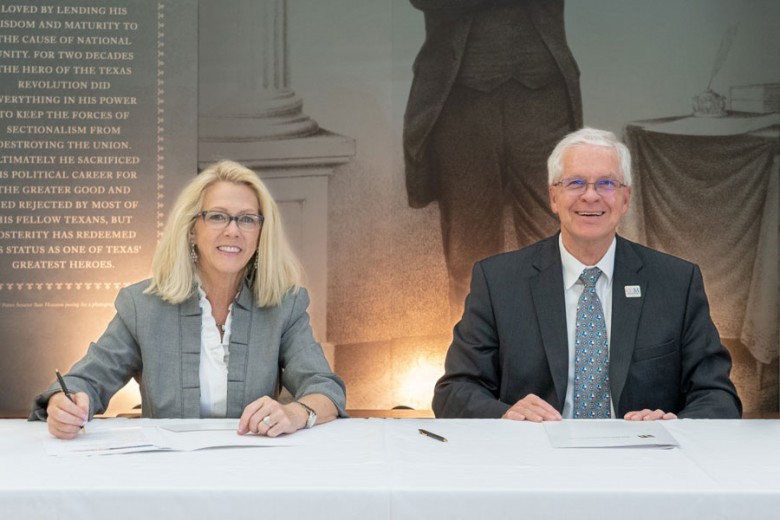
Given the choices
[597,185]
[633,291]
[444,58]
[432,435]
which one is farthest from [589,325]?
[444,58]

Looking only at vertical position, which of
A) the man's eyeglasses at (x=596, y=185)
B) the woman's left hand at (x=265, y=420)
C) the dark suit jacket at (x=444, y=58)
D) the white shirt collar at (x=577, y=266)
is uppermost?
the dark suit jacket at (x=444, y=58)

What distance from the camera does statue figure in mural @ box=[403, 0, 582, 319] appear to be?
5375mm

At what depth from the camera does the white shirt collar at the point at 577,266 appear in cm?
286

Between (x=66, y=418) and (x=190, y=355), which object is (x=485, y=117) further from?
(x=66, y=418)

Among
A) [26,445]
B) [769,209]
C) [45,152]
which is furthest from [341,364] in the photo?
[26,445]

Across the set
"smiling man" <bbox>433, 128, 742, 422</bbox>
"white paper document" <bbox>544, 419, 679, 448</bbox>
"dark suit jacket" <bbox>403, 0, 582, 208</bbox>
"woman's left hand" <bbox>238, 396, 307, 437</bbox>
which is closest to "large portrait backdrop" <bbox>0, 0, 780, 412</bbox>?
"dark suit jacket" <bbox>403, 0, 582, 208</bbox>

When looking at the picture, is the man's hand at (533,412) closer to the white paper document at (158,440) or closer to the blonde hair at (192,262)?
the white paper document at (158,440)

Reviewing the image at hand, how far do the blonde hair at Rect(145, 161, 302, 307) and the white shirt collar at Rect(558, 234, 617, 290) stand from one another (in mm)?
847

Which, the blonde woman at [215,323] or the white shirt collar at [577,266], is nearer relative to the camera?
the blonde woman at [215,323]

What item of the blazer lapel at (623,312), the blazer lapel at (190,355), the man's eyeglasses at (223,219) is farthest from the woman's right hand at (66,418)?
the blazer lapel at (623,312)

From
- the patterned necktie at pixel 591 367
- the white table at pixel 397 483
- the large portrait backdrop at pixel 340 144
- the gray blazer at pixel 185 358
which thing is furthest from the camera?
the large portrait backdrop at pixel 340 144

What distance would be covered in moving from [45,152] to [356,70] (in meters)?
Answer: 1.86

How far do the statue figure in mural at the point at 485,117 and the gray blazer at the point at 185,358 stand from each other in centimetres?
279

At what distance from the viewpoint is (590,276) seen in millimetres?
2846
